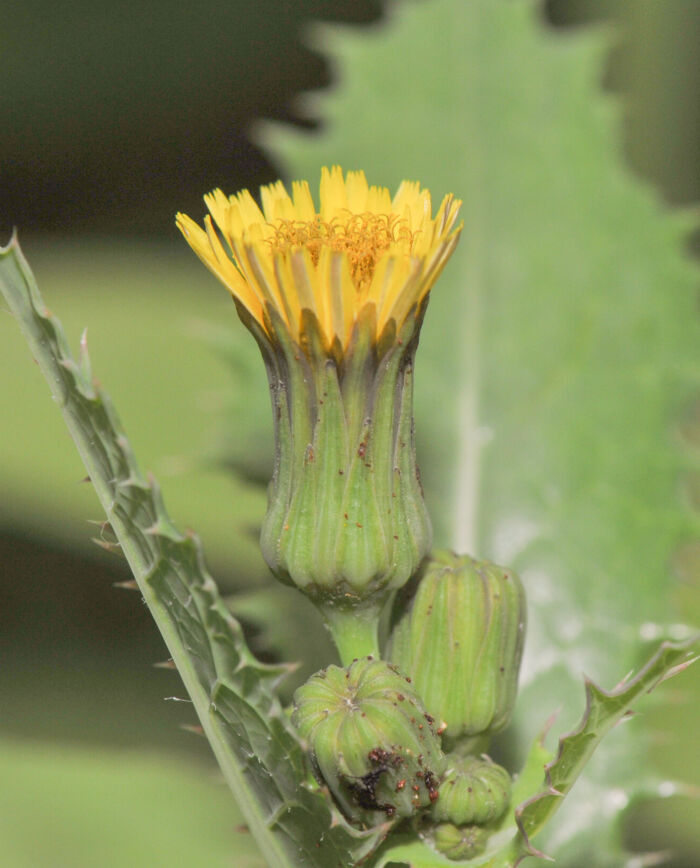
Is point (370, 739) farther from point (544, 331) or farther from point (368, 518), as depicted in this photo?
point (544, 331)

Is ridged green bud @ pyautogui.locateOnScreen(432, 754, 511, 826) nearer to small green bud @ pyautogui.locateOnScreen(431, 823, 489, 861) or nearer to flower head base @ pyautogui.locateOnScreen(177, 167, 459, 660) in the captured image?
small green bud @ pyautogui.locateOnScreen(431, 823, 489, 861)

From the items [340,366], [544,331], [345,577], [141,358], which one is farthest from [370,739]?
[141,358]

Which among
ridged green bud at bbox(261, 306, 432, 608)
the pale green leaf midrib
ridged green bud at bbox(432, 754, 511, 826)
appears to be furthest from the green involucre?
the pale green leaf midrib

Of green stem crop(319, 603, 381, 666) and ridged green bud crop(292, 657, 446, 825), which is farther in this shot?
green stem crop(319, 603, 381, 666)

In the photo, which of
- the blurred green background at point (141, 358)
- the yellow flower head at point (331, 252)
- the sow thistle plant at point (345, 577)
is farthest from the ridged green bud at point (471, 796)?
the yellow flower head at point (331, 252)

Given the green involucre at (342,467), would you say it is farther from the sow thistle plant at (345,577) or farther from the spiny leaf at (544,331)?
the spiny leaf at (544,331)

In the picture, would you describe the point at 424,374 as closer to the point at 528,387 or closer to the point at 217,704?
the point at 528,387

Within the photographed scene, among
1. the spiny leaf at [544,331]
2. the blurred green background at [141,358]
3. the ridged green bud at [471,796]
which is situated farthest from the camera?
the blurred green background at [141,358]
